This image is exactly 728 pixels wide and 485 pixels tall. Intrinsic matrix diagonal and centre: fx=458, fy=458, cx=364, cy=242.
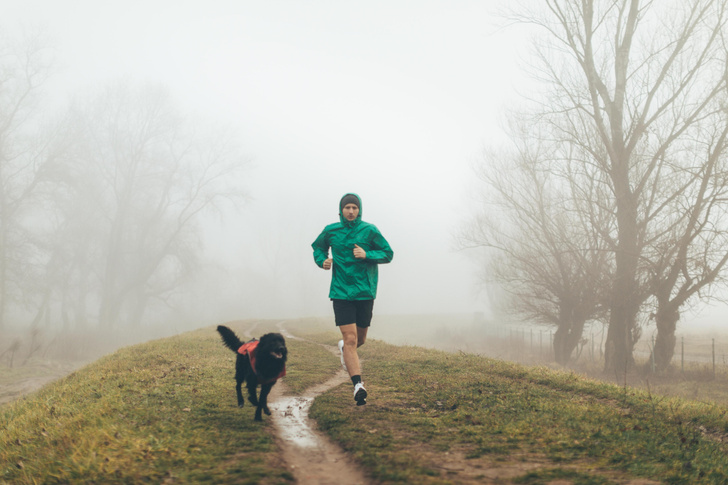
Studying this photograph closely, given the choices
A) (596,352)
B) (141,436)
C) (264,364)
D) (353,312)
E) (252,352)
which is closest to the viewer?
(141,436)

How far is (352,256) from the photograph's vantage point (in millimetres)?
6031

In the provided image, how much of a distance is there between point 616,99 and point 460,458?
1710 cm

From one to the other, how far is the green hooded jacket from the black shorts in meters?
0.09

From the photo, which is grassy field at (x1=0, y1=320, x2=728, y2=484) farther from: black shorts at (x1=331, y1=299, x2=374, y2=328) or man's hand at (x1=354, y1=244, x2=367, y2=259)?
man's hand at (x1=354, y1=244, x2=367, y2=259)

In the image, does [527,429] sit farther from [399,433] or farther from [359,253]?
[359,253]

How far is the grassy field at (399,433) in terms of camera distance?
366 centimetres

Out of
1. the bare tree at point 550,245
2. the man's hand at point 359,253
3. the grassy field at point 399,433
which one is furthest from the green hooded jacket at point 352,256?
the bare tree at point 550,245

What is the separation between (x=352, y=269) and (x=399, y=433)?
6.86 feet

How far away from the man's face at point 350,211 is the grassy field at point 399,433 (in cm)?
248

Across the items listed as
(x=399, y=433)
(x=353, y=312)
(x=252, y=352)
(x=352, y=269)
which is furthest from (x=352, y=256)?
(x=399, y=433)

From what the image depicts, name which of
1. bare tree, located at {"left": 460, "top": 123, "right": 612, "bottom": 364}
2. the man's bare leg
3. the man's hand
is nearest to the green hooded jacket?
the man's hand

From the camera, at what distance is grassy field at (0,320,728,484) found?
3.66 m

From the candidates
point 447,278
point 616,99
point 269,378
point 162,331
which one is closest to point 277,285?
point 162,331

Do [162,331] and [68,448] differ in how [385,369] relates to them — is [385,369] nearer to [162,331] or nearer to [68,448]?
[68,448]
